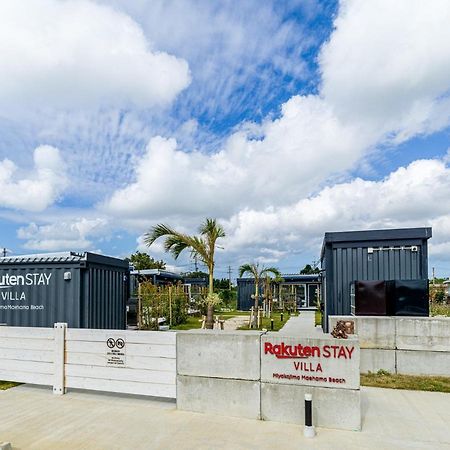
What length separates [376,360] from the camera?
952 centimetres

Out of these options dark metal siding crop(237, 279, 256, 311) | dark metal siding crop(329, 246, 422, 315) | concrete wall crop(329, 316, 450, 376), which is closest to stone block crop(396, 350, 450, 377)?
concrete wall crop(329, 316, 450, 376)

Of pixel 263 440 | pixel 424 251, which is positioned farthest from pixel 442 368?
pixel 263 440

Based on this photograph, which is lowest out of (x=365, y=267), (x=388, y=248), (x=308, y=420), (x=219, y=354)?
(x=308, y=420)

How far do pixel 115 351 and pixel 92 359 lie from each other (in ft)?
1.88

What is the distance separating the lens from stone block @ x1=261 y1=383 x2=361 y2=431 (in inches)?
228

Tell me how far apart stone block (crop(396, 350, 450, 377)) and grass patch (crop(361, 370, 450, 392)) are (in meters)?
0.18

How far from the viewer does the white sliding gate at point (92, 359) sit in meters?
6.98

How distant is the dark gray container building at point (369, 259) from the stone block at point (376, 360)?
3.17 metres

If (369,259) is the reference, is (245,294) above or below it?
below

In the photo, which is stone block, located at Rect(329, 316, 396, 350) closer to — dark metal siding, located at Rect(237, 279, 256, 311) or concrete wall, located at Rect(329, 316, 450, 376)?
concrete wall, located at Rect(329, 316, 450, 376)

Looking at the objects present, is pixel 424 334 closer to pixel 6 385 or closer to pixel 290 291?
pixel 6 385

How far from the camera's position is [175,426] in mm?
5930

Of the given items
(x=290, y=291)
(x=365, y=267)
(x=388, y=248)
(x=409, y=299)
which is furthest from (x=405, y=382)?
(x=290, y=291)

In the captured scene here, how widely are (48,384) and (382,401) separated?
252 inches
